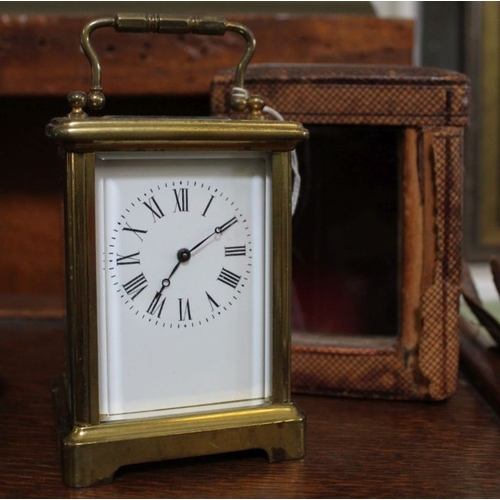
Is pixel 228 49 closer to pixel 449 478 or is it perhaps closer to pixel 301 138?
pixel 301 138

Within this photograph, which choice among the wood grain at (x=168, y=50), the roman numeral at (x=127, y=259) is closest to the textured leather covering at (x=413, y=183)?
the roman numeral at (x=127, y=259)

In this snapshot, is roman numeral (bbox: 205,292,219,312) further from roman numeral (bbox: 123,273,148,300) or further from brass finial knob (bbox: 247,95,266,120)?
brass finial knob (bbox: 247,95,266,120)

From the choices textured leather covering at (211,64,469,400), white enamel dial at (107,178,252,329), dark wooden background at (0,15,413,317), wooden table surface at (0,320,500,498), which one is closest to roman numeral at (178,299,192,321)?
white enamel dial at (107,178,252,329)

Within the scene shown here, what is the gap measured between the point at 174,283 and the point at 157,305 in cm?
2

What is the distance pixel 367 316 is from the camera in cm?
96

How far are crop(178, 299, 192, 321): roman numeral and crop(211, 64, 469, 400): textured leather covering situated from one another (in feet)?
0.75

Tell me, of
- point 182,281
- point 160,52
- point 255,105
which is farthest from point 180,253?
point 160,52

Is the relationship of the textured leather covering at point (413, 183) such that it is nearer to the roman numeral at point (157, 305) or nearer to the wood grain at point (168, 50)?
the roman numeral at point (157, 305)

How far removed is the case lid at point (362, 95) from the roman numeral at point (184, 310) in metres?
0.25

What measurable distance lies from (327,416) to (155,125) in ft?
1.17

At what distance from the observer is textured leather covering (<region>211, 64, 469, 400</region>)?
83 cm

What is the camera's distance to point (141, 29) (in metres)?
0.69

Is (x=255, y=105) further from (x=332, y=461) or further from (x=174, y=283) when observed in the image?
(x=332, y=461)

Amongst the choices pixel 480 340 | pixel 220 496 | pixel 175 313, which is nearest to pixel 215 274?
pixel 175 313
